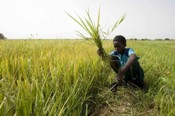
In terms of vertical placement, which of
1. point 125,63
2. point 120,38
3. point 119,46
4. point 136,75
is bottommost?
point 136,75

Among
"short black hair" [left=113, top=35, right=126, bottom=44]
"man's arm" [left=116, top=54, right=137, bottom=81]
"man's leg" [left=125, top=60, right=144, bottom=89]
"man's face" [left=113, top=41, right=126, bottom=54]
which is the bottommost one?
"man's leg" [left=125, top=60, right=144, bottom=89]

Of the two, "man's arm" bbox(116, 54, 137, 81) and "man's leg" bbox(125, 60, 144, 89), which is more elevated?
"man's arm" bbox(116, 54, 137, 81)

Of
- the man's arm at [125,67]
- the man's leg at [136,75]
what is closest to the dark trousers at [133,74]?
the man's leg at [136,75]

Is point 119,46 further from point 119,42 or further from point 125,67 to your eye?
point 125,67

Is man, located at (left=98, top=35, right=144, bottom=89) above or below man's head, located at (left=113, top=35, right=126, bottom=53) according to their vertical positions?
below

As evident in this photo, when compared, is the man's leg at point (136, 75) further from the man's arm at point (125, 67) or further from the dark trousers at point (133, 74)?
the man's arm at point (125, 67)

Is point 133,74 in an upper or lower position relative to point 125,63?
lower

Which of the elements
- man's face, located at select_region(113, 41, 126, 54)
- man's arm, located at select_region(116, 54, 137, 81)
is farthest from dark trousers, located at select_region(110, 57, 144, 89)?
man's arm, located at select_region(116, 54, 137, 81)

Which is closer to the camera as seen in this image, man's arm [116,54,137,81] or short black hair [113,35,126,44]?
man's arm [116,54,137,81]

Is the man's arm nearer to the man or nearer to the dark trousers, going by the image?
the man

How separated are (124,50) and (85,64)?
25.2 inches

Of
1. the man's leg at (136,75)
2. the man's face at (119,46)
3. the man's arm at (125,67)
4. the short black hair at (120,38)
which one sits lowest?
the man's leg at (136,75)

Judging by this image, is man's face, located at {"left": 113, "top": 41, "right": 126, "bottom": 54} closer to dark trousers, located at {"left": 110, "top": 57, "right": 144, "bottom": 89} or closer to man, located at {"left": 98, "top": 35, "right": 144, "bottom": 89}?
man, located at {"left": 98, "top": 35, "right": 144, "bottom": 89}

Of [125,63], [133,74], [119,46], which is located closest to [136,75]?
[133,74]
